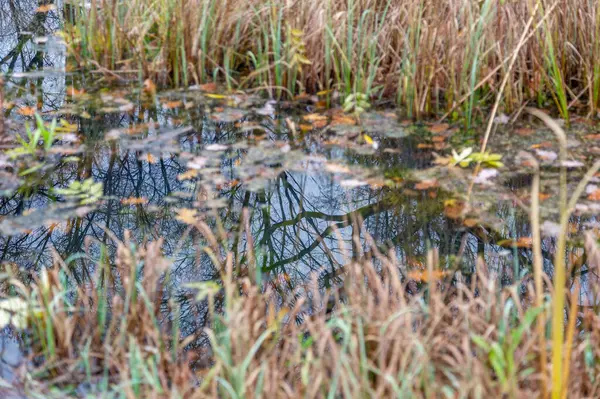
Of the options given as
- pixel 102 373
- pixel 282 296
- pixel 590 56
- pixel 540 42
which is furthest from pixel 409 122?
pixel 102 373

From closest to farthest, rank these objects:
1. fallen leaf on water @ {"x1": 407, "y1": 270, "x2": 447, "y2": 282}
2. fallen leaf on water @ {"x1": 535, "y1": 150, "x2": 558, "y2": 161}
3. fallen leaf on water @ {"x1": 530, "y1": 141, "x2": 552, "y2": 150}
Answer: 1. fallen leaf on water @ {"x1": 407, "y1": 270, "x2": 447, "y2": 282}
2. fallen leaf on water @ {"x1": 535, "y1": 150, "x2": 558, "y2": 161}
3. fallen leaf on water @ {"x1": 530, "y1": 141, "x2": 552, "y2": 150}

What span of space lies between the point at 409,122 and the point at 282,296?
179 cm

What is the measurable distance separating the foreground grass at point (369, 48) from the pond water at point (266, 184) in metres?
0.20

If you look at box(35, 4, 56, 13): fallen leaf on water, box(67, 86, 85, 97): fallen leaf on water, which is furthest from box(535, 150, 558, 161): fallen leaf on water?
box(35, 4, 56, 13): fallen leaf on water

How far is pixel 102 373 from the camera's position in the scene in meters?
2.05

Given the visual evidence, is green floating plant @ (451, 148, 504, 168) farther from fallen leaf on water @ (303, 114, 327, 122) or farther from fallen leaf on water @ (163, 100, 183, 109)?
fallen leaf on water @ (163, 100, 183, 109)

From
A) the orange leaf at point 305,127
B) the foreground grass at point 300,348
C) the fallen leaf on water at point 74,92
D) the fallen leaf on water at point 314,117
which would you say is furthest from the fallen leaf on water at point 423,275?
the fallen leaf on water at point 74,92

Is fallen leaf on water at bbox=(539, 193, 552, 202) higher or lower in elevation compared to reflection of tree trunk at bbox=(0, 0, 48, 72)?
lower

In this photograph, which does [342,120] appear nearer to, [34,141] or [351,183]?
[351,183]

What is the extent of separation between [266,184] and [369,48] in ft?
4.23

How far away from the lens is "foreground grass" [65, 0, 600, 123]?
389cm

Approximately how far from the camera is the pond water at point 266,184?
2.76m

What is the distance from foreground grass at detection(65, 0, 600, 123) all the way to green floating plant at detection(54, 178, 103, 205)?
1.41 m

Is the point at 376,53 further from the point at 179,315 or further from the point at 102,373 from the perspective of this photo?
the point at 102,373
